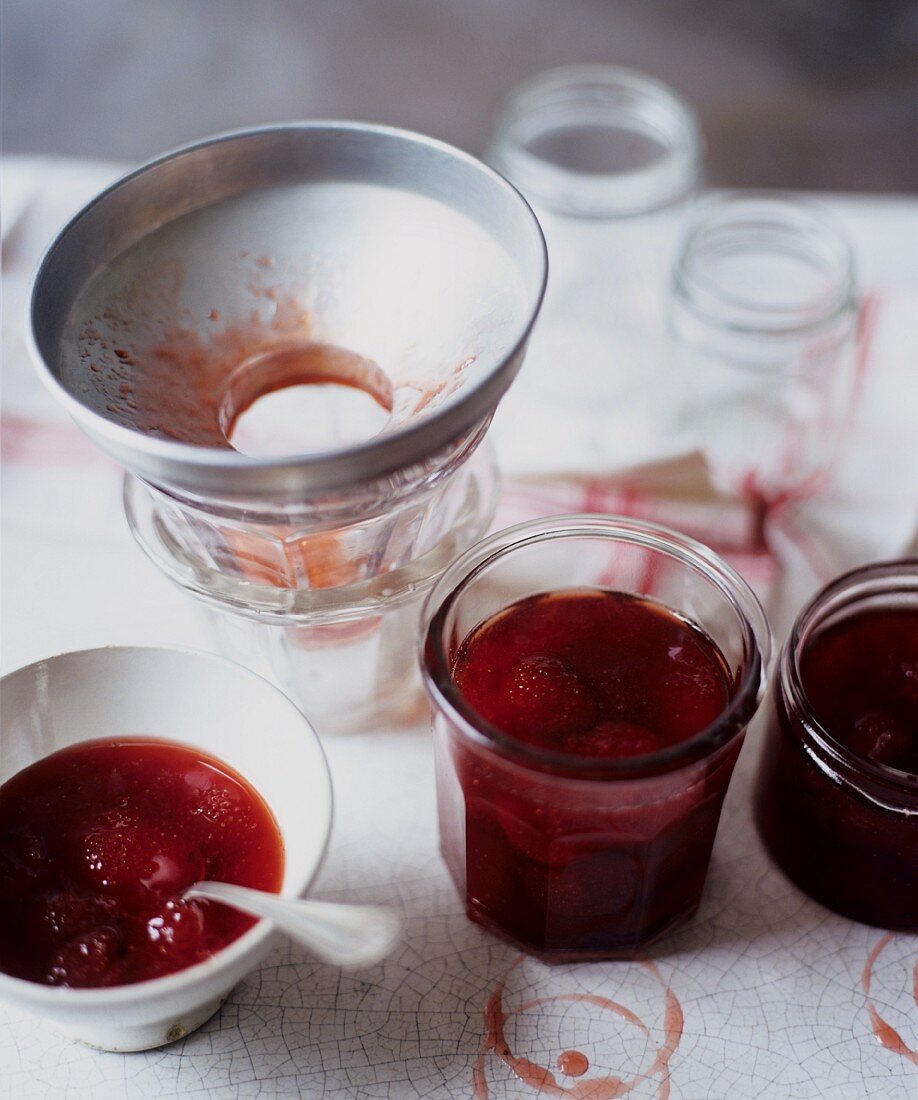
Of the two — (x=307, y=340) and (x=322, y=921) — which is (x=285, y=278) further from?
(x=322, y=921)

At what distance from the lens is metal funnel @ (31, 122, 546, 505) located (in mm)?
838

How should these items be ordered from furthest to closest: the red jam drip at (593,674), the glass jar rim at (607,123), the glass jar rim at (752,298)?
the glass jar rim at (607,123) < the glass jar rim at (752,298) < the red jam drip at (593,674)

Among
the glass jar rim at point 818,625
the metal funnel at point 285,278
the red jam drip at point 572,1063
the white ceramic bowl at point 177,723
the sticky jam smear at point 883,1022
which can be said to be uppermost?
the metal funnel at point 285,278

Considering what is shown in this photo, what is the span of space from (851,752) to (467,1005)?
29 cm

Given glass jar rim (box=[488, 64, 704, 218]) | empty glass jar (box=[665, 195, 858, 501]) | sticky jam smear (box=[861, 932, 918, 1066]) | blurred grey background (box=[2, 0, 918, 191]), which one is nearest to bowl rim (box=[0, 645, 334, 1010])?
sticky jam smear (box=[861, 932, 918, 1066])

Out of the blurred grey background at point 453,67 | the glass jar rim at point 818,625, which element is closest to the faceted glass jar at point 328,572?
the glass jar rim at point 818,625

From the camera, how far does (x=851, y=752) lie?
2.56 feet

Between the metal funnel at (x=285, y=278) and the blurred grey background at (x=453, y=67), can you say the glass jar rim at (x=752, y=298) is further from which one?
the blurred grey background at (x=453, y=67)

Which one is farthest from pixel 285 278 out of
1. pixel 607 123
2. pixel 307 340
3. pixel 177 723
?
pixel 607 123

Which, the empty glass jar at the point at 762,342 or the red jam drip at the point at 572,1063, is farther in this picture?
the empty glass jar at the point at 762,342

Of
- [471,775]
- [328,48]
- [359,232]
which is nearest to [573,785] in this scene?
[471,775]

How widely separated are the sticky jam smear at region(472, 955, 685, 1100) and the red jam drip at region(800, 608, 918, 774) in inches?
8.0

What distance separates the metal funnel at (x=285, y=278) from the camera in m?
0.84

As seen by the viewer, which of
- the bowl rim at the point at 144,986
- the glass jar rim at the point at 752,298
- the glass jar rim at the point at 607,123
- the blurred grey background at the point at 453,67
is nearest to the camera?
the bowl rim at the point at 144,986
